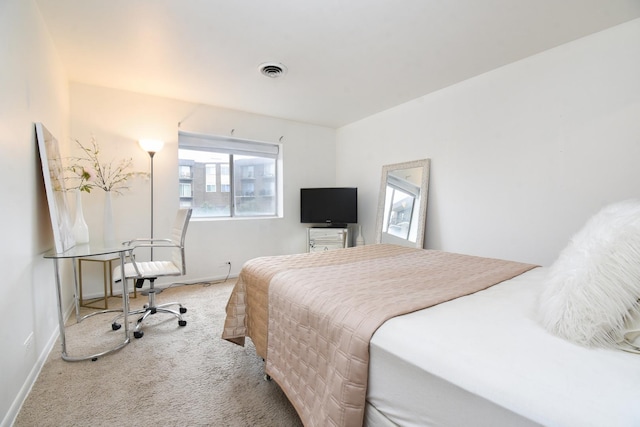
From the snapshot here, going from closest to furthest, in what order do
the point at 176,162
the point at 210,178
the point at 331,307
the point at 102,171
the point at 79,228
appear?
the point at 331,307 → the point at 79,228 → the point at 102,171 → the point at 176,162 → the point at 210,178

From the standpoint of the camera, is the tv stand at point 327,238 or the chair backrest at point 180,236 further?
the tv stand at point 327,238

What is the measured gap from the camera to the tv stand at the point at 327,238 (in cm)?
454

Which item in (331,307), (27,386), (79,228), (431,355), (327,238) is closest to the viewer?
(431,355)

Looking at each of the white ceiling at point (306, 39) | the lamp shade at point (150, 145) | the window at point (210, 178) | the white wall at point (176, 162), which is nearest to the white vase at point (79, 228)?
the white wall at point (176, 162)

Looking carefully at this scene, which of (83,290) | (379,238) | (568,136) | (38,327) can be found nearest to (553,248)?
(568,136)

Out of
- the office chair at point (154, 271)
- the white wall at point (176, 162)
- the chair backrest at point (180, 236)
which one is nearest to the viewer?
the office chair at point (154, 271)

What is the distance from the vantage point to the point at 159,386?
1.74 m

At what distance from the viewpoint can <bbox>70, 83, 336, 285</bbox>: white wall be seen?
3332 mm

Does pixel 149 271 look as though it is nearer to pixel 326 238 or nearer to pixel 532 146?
pixel 326 238

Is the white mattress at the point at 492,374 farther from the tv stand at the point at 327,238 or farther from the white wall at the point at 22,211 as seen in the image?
the tv stand at the point at 327,238

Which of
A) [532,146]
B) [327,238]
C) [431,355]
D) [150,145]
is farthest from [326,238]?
[431,355]

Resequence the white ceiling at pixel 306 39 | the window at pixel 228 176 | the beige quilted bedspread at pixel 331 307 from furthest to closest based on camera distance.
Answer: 1. the window at pixel 228 176
2. the white ceiling at pixel 306 39
3. the beige quilted bedspread at pixel 331 307

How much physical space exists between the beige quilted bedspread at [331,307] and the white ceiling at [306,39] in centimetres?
180

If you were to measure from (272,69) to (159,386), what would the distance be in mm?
2798
